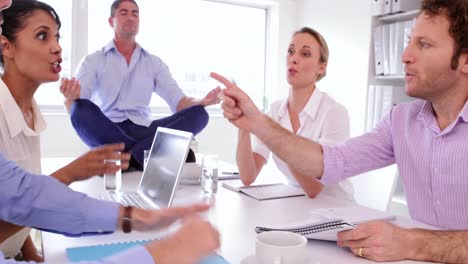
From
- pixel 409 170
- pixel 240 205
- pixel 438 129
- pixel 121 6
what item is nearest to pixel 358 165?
pixel 409 170

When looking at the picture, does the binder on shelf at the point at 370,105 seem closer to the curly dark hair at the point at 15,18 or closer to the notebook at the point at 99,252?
the curly dark hair at the point at 15,18

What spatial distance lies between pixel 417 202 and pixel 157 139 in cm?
95

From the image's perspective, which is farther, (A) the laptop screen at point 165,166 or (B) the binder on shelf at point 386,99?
(B) the binder on shelf at point 386,99

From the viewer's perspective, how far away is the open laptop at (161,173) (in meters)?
1.28

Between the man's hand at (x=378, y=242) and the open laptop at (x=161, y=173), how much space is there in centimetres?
52

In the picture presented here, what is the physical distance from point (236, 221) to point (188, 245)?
1.87 ft

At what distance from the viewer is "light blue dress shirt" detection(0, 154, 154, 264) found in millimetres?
1051

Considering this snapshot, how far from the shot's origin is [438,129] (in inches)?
54.5

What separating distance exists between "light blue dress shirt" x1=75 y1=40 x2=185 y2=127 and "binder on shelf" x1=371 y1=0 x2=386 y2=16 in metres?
1.65

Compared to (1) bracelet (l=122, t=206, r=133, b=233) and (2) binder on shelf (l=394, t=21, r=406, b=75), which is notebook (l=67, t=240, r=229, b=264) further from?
(2) binder on shelf (l=394, t=21, r=406, b=75)

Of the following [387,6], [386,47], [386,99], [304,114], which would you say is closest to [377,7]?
[387,6]

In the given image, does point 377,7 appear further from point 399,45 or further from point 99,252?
point 99,252

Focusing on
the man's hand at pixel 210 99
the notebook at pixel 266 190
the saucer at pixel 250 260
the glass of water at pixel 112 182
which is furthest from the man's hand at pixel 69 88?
the saucer at pixel 250 260

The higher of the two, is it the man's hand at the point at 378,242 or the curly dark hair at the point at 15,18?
the curly dark hair at the point at 15,18
